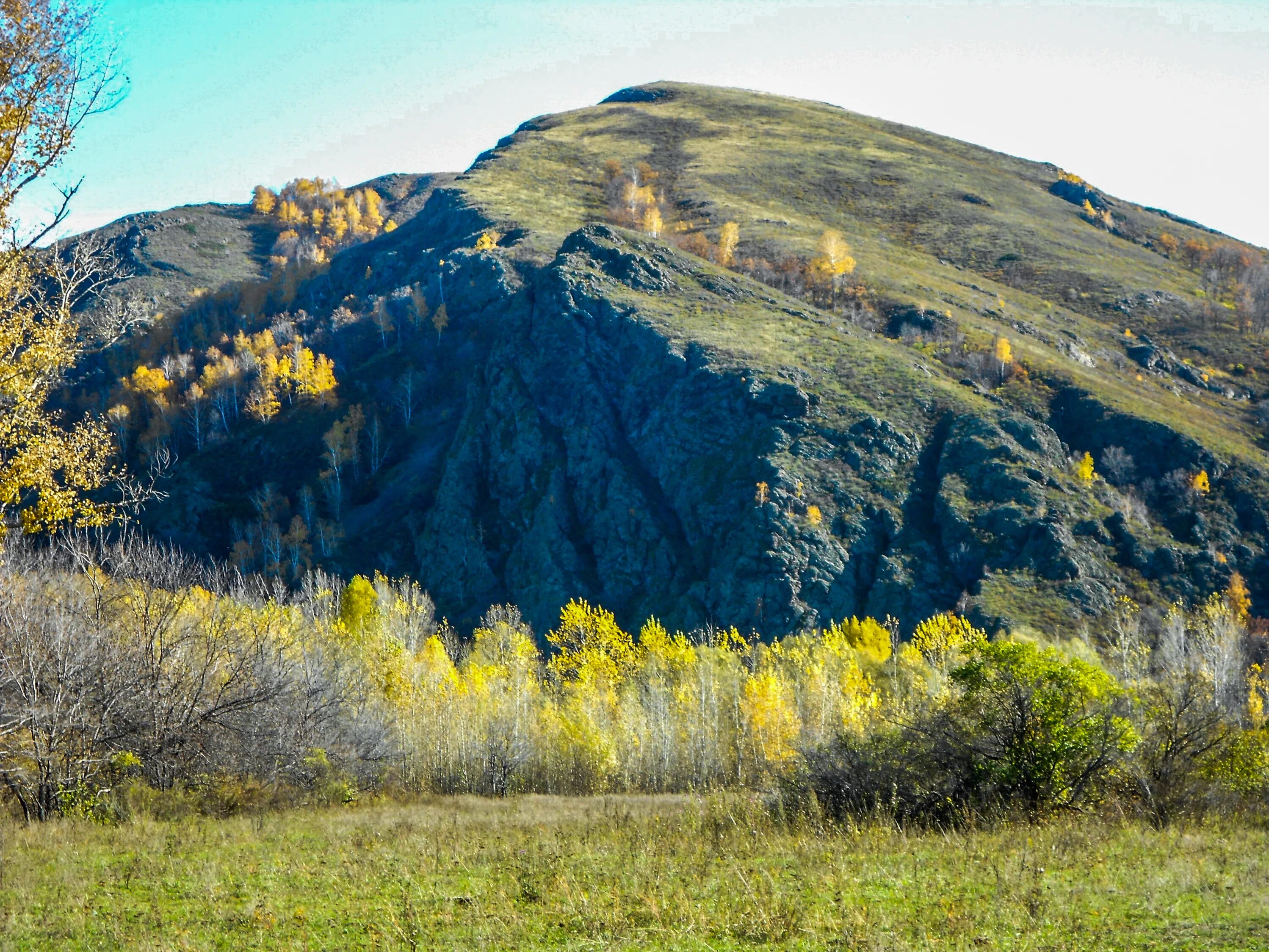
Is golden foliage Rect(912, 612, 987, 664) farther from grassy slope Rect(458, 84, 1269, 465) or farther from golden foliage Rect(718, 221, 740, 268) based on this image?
golden foliage Rect(718, 221, 740, 268)

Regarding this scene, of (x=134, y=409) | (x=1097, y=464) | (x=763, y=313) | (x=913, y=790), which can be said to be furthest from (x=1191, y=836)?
(x=134, y=409)

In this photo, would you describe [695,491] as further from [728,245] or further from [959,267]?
[959,267]

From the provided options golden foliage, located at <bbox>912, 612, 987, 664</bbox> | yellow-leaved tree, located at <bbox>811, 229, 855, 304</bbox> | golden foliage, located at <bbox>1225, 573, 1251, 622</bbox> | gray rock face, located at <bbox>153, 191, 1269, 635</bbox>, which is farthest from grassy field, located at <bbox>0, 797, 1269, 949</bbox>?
yellow-leaved tree, located at <bbox>811, 229, 855, 304</bbox>

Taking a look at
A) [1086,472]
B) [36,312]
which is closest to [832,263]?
[1086,472]

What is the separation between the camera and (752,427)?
10419 cm

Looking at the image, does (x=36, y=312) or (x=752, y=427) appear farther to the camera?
(x=752, y=427)

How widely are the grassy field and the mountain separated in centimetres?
6890

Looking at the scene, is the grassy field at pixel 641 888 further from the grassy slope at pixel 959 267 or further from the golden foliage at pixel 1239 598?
the grassy slope at pixel 959 267

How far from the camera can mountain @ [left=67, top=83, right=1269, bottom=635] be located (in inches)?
3615

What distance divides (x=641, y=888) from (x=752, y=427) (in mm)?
93468

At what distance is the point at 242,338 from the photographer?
538ft

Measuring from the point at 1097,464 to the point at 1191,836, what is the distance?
99.4m

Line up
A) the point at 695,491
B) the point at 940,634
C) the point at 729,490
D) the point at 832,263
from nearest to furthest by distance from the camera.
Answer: the point at 940,634
the point at 729,490
the point at 695,491
the point at 832,263

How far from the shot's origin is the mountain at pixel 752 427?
9181 cm
